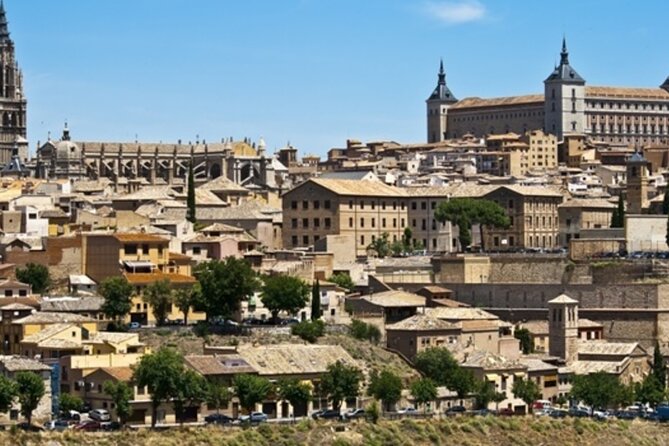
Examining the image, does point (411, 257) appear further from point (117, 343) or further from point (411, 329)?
point (117, 343)

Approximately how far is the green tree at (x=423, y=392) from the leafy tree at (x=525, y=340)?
9.38 m

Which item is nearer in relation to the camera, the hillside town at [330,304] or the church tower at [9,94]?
the hillside town at [330,304]

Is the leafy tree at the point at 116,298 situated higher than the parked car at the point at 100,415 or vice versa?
the leafy tree at the point at 116,298

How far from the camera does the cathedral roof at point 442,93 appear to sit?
18850cm

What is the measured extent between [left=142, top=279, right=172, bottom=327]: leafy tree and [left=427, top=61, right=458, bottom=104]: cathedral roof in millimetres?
116075

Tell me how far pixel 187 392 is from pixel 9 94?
4747 inches

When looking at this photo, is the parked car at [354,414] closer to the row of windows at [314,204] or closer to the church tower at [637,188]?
the row of windows at [314,204]

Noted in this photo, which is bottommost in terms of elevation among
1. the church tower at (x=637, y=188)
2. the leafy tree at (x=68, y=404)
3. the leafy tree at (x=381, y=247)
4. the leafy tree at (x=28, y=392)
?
the leafy tree at (x=68, y=404)

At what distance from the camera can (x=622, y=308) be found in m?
77.9

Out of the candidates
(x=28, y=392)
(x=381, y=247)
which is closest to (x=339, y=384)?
(x=28, y=392)

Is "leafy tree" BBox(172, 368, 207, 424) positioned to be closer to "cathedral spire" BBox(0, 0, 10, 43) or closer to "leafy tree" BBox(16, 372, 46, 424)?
"leafy tree" BBox(16, 372, 46, 424)

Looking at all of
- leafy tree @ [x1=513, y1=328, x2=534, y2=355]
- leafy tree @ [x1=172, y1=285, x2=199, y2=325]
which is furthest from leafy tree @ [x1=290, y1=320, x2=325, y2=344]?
leafy tree @ [x1=513, y1=328, x2=534, y2=355]

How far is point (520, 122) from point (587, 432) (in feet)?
371

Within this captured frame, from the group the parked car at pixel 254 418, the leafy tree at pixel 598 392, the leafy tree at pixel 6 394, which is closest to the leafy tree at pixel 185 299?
the parked car at pixel 254 418
